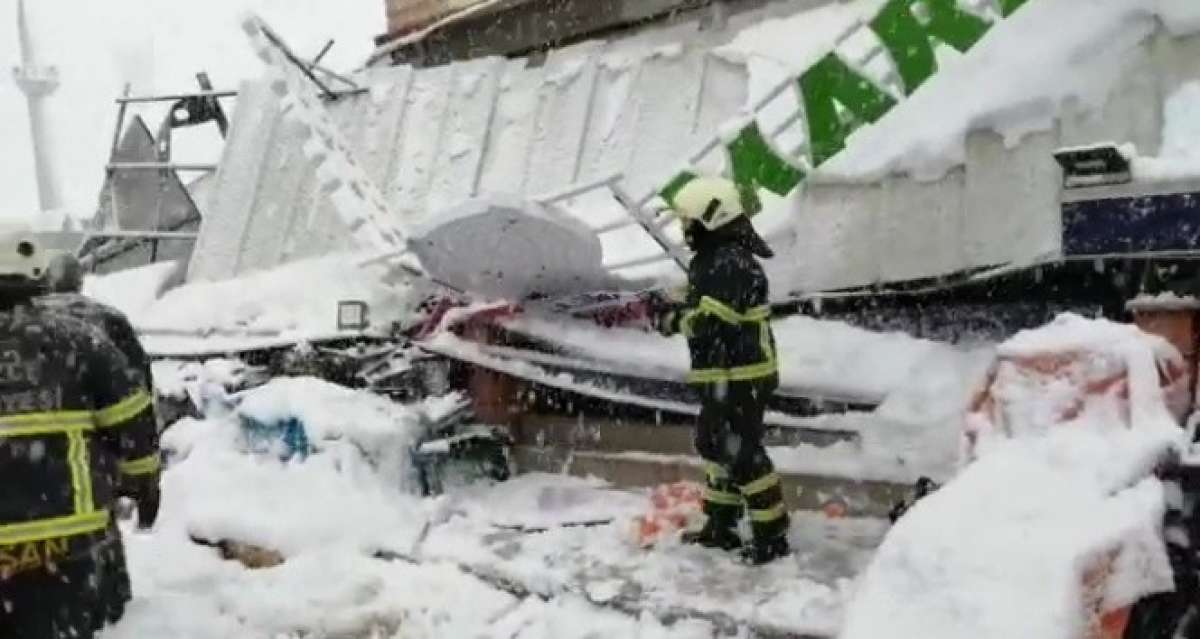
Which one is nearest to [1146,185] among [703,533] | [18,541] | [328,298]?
[703,533]

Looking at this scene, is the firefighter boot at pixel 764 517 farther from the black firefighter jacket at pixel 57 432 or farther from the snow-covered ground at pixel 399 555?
the black firefighter jacket at pixel 57 432

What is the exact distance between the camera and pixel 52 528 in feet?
14.7

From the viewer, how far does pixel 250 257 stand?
11391 mm

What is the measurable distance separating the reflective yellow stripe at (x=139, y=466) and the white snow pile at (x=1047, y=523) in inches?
104

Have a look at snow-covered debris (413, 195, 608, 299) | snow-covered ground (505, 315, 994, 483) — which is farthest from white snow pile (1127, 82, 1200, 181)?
snow-covered debris (413, 195, 608, 299)

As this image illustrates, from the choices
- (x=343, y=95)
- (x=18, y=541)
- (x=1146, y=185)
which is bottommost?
(x=18, y=541)

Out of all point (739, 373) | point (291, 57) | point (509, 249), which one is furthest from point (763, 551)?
point (291, 57)

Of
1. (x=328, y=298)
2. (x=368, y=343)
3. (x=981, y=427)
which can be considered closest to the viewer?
(x=981, y=427)

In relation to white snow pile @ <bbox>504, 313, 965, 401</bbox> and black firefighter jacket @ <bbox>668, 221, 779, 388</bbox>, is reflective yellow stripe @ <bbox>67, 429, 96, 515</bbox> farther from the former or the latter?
white snow pile @ <bbox>504, 313, 965, 401</bbox>

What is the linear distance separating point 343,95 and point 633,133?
363 cm

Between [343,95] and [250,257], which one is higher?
[343,95]

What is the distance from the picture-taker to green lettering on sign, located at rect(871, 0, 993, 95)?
720 cm

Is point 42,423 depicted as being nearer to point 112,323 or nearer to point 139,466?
point 139,466

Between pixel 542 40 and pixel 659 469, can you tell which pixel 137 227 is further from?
pixel 659 469
